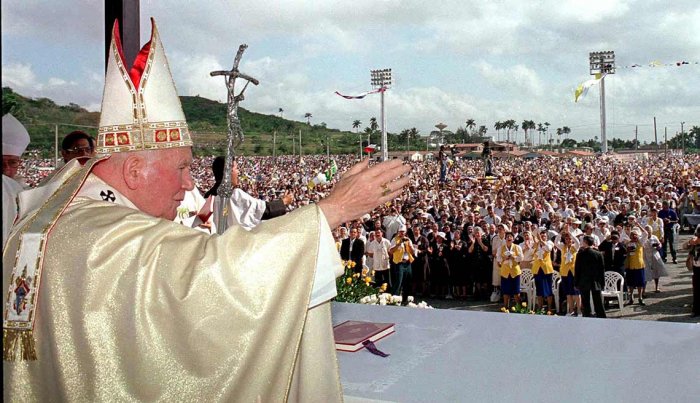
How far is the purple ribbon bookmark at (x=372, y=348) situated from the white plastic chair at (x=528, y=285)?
26.2 ft

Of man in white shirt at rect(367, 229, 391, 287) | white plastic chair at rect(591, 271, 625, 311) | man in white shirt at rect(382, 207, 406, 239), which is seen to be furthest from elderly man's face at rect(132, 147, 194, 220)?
man in white shirt at rect(382, 207, 406, 239)

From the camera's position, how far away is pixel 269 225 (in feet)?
3.74

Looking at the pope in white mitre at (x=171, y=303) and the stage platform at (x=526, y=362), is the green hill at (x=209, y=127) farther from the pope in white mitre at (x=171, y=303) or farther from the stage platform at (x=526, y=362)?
the stage platform at (x=526, y=362)

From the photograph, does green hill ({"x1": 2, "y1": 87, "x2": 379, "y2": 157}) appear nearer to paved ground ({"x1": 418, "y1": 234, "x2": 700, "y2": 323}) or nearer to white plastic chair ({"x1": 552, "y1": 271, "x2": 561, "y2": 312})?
paved ground ({"x1": 418, "y1": 234, "x2": 700, "y2": 323})

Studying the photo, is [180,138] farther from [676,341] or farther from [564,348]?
[676,341]

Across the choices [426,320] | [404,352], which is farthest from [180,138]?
[426,320]

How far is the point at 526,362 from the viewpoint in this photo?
5.48ft

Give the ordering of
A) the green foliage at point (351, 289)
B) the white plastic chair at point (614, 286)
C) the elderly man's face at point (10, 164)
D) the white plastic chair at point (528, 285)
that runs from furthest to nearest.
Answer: the white plastic chair at point (528, 285) < the white plastic chair at point (614, 286) < the green foliage at point (351, 289) < the elderly man's face at point (10, 164)

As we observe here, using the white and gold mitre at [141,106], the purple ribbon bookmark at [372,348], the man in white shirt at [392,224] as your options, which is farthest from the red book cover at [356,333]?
the man in white shirt at [392,224]

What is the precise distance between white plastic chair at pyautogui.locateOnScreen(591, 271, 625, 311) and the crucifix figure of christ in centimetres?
719

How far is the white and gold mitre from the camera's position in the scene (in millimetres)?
1317

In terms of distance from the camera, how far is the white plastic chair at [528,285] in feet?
31.0

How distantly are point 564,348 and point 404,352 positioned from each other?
0.44 metres

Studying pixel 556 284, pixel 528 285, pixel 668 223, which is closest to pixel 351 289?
pixel 556 284
